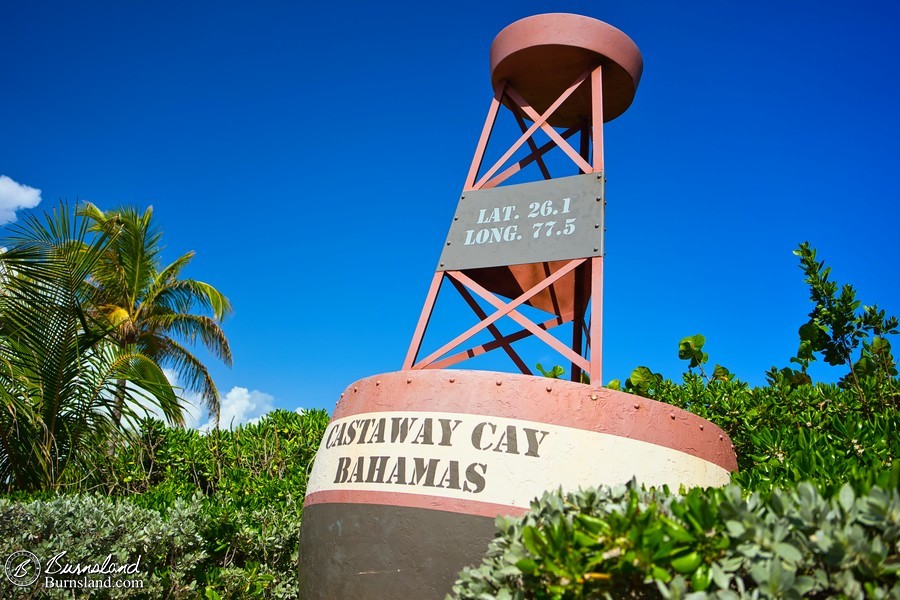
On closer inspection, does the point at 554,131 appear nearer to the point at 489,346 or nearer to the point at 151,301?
the point at 489,346

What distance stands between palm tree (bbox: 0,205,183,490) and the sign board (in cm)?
594

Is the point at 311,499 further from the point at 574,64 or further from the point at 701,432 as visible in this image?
the point at 574,64

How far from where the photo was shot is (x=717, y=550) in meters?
2.74

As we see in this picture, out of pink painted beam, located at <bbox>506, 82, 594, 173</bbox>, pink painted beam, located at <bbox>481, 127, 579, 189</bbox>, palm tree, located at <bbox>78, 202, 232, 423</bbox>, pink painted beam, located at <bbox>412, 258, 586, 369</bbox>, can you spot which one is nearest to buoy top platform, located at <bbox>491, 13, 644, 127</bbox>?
pink painted beam, located at <bbox>506, 82, 594, 173</bbox>

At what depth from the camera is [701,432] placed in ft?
17.6

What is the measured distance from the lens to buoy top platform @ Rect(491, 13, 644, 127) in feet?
24.1

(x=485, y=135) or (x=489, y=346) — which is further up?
(x=485, y=135)

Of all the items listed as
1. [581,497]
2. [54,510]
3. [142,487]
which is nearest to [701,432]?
[581,497]

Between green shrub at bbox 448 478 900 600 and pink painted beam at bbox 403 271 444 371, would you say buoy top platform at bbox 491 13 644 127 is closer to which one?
pink painted beam at bbox 403 271 444 371

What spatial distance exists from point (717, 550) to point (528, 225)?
4243 mm

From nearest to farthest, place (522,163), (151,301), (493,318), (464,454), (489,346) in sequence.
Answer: (464,454)
(493,318)
(489,346)
(522,163)
(151,301)

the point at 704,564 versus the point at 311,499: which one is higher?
the point at 311,499

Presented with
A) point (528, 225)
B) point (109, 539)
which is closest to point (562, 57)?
point (528, 225)

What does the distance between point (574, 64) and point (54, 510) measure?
21.6 feet
